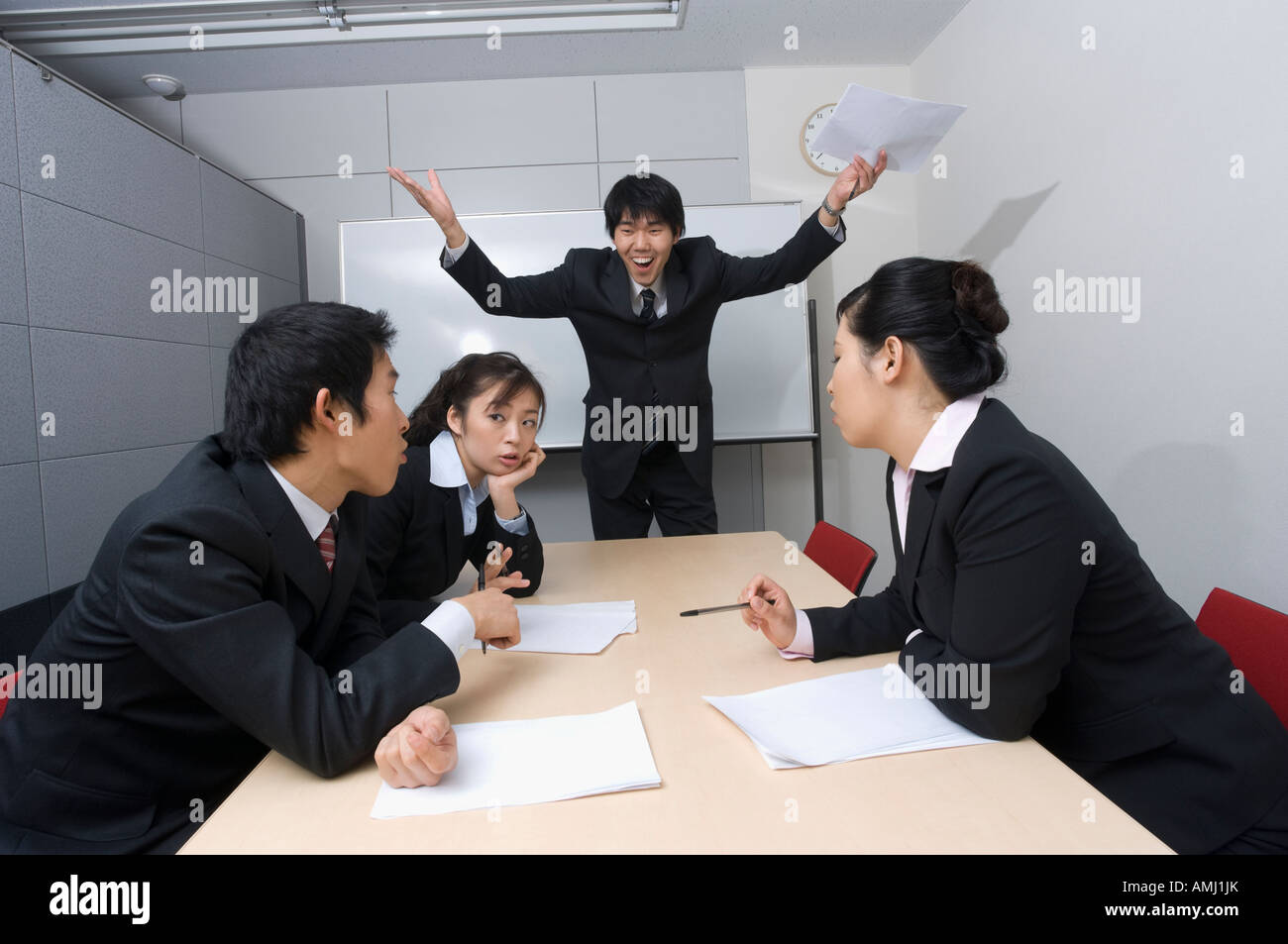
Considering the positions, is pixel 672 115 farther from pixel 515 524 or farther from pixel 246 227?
pixel 515 524

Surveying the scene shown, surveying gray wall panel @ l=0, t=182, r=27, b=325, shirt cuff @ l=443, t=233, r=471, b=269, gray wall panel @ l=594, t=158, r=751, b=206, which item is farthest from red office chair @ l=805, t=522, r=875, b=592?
gray wall panel @ l=0, t=182, r=27, b=325

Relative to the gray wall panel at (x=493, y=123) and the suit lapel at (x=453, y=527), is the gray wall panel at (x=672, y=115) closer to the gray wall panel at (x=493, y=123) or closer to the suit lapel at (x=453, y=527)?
the gray wall panel at (x=493, y=123)

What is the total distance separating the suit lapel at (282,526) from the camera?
104cm

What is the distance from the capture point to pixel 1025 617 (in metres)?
0.95

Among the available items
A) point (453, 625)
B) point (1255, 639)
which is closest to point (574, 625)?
point (453, 625)

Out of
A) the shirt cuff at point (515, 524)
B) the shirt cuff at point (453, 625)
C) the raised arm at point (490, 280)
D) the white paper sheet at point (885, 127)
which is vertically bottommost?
the shirt cuff at point (453, 625)

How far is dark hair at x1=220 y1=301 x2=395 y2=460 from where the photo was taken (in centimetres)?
108

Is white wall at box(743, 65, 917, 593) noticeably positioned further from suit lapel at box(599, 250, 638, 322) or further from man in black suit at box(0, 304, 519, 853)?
man in black suit at box(0, 304, 519, 853)

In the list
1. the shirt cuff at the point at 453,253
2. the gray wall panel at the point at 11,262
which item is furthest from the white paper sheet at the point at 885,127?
the gray wall panel at the point at 11,262

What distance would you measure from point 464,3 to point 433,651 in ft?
8.86

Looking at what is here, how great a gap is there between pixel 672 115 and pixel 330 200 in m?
1.76

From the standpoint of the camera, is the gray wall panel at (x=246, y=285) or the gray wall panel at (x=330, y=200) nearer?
the gray wall panel at (x=246, y=285)

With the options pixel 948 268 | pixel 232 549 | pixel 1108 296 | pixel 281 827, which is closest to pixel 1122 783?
pixel 948 268

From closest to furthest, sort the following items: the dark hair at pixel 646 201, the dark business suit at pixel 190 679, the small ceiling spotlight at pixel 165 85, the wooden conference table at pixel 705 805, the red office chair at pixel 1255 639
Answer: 1. the wooden conference table at pixel 705 805
2. the dark business suit at pixel 190 679
3. the red office chair at pixel 1255 639
4. the dark hair at pixel 646 201
5. the small ceiling spotlight at pixel 165 85
